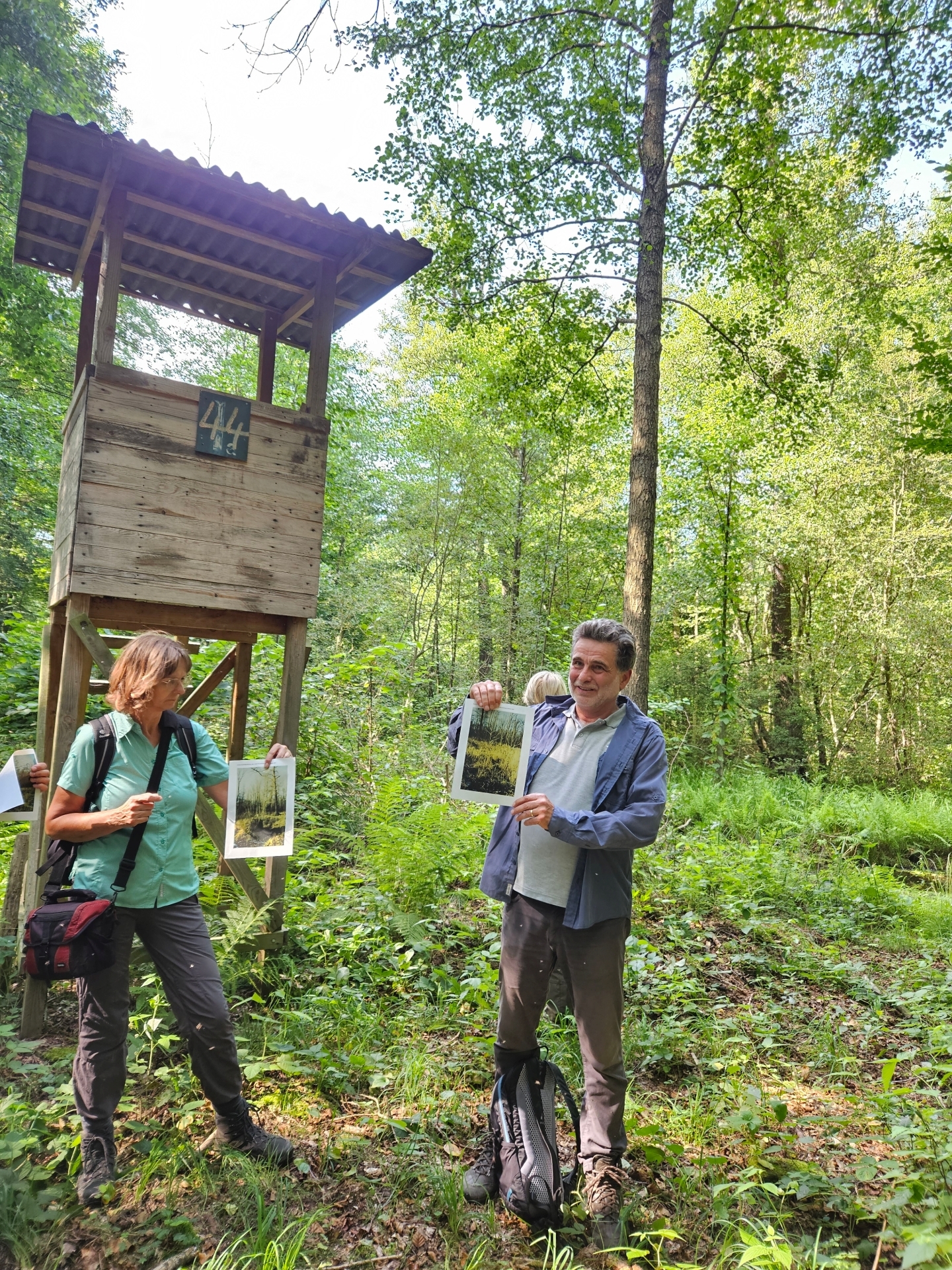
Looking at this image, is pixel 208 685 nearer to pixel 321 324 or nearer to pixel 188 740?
pixel 188 740

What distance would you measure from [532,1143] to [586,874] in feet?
3.62

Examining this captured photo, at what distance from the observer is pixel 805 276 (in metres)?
15.5

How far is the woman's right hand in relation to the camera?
295 cm

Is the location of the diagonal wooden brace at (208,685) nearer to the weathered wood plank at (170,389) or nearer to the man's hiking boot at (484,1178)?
the weathered wood plank at (170,389)

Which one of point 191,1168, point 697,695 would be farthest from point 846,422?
point 191,1168

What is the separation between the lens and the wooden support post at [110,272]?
466 cm

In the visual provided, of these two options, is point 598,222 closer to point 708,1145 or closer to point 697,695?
point 708,1145

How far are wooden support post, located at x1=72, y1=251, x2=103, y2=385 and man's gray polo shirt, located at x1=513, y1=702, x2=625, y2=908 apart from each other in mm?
4672

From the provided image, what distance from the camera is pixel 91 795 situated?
3080 millimetres

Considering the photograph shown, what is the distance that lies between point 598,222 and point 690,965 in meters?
7.10

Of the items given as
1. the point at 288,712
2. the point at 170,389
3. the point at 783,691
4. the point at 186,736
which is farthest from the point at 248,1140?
the point at 783,691

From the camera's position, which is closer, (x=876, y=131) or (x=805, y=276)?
(x=876, y=131)

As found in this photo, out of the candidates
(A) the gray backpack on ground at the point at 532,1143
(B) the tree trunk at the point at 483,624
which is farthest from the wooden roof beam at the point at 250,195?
(B) the tree trunk at the point at 483,624

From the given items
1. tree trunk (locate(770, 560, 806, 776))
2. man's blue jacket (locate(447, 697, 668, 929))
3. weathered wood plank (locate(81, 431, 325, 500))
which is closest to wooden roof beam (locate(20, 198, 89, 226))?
weathered wood plank (locate(81, 431, 325, 500))
